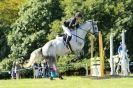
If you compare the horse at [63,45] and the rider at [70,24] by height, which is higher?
the rider at [70,24]

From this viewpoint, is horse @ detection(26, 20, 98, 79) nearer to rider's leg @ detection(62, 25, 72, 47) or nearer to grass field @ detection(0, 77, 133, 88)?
rider's leg @ detection(62, 25, 72, 47)

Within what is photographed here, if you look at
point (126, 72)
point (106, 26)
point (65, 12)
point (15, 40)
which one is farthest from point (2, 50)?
point (126, 72)

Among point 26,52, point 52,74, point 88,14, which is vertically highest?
point 88,14

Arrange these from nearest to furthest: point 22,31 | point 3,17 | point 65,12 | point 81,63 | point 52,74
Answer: point 52,74 → point 81,63 → point 65,12 → point 22,31 → point 3,17

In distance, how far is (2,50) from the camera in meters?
48.7

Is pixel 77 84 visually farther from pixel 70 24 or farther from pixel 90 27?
pixel 90 27

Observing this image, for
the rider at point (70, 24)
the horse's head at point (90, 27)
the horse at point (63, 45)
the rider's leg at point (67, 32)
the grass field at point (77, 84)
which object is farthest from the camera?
the horse's head at point (90, 27)

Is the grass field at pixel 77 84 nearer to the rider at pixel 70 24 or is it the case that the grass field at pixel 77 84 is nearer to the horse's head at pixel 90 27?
the rider at pixel 70 24

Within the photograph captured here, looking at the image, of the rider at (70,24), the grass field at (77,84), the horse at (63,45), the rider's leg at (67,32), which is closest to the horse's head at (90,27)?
the horse at (63,45)

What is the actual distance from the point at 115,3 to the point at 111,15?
1.05 meters

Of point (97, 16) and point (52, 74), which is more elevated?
point (97, 16)

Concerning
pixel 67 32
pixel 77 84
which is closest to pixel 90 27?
pixel 67 32

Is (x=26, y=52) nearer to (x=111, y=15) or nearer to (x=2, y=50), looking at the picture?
(x=2, y=50)

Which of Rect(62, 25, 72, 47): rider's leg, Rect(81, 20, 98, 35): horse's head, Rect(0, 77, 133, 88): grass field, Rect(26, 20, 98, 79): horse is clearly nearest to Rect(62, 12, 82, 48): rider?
Rect(62, 25, 72, 47): rider's leg
